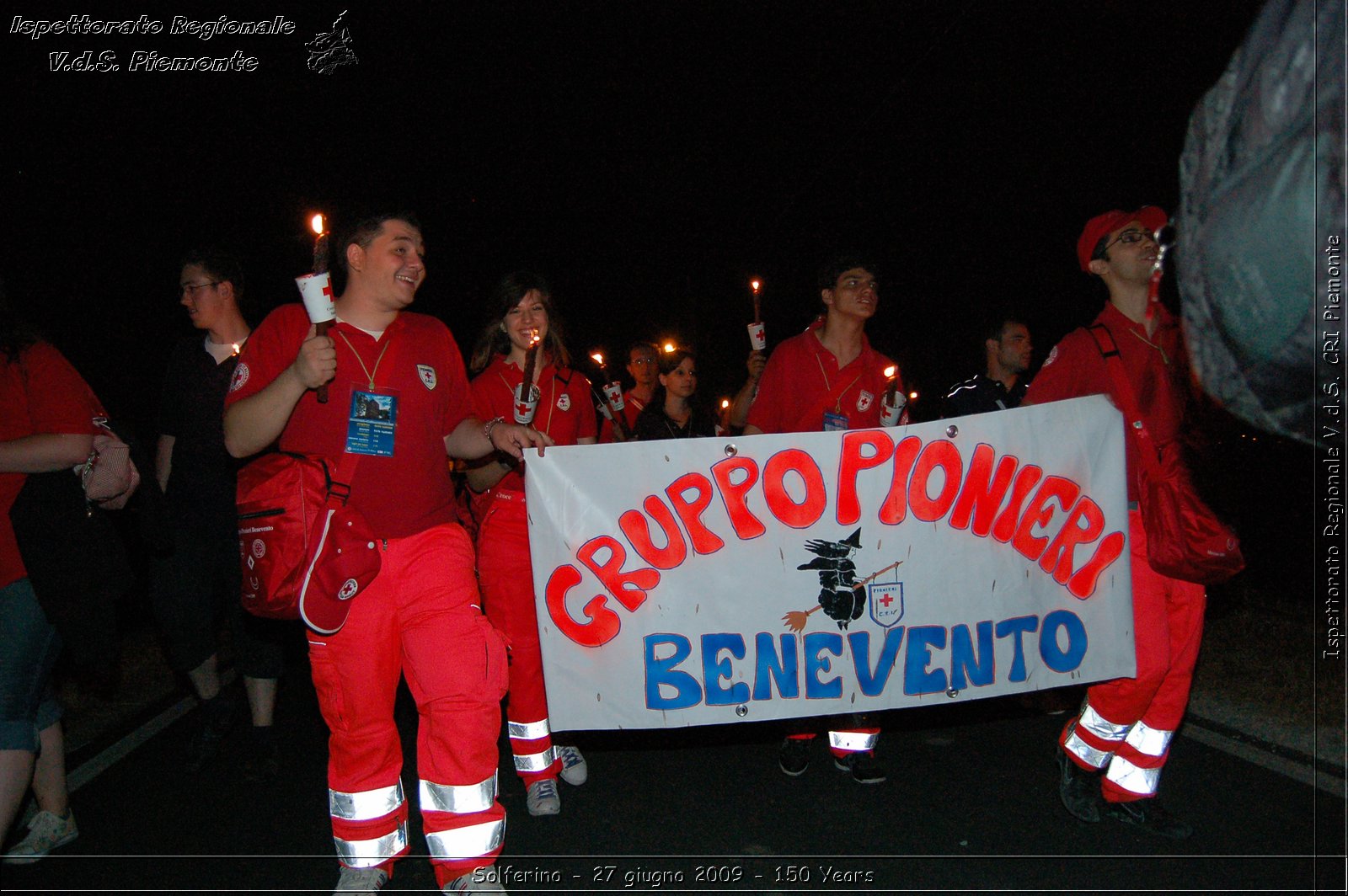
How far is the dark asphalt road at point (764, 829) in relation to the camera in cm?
320

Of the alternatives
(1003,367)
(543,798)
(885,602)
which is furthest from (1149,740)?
(1003,367)

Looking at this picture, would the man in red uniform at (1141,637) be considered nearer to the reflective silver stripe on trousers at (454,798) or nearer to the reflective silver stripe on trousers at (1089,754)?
the reflective silver stripe on trousers at (1089,754)

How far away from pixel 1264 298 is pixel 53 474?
12.3ft

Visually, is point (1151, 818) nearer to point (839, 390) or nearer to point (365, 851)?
point (839, 390)

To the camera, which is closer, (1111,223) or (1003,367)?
(1111,223)

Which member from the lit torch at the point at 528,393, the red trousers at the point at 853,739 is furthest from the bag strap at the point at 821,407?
the red trousers at the point at 853,739

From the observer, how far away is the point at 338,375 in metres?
3.01

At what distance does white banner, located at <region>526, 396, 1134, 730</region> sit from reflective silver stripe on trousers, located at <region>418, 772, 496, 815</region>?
624 millimetres

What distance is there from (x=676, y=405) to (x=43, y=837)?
423 cm

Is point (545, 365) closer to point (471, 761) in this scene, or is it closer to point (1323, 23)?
point (471, 761)

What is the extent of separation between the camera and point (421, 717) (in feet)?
9.86

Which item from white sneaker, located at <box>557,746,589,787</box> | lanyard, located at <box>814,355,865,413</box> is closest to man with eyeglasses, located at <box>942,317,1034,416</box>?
lanyard, located at <box>814,355,865,413</box>

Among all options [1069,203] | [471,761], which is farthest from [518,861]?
[1069,203]

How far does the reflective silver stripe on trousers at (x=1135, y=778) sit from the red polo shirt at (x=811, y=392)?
73.2 inches
